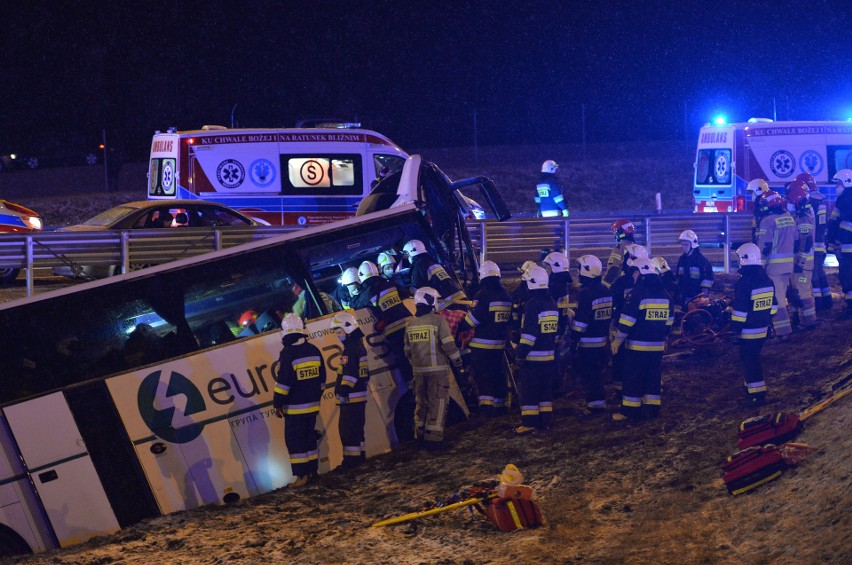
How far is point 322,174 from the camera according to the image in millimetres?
19312

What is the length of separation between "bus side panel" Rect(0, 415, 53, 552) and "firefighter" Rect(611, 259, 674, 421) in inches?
237

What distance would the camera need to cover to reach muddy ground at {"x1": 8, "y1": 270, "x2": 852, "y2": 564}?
6930mm

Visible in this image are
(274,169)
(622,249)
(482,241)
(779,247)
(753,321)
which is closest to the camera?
(753,321)

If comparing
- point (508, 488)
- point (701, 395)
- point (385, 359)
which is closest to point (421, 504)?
point (508, 488)

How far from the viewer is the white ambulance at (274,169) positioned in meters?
18.8

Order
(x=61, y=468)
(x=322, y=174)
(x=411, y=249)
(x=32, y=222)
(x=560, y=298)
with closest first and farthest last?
(x=61, y=468)
(x=411, y=249)
(x=560, y=298)
(x=32, y=222)
(x=322, y=174)

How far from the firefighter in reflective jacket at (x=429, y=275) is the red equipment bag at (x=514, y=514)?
391 cm

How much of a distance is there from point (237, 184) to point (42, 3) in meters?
21.4

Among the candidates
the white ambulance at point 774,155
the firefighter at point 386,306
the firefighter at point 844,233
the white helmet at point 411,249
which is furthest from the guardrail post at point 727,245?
the firefighter at point 386,306

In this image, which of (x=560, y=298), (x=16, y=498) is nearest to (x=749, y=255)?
(x=560, y=298)

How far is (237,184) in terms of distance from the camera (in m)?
19.0

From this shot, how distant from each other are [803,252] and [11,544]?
10.8 meters

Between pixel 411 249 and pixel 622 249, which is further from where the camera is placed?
pixel 622 249

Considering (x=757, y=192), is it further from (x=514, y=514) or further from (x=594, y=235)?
(x=514, y=514)
